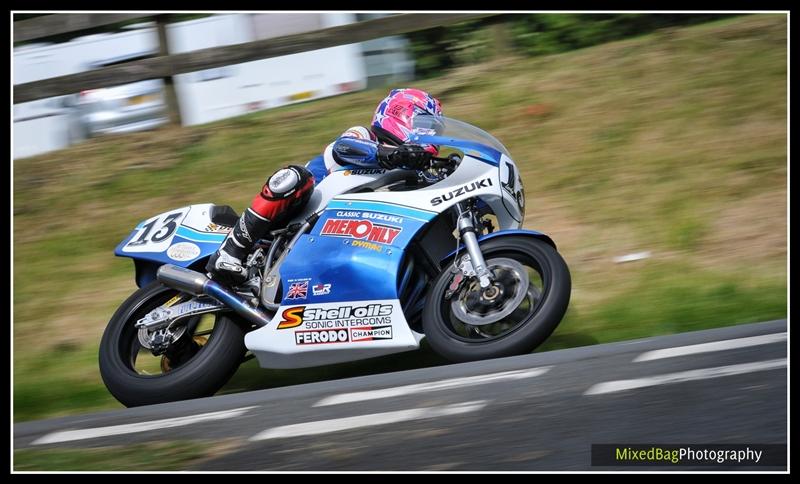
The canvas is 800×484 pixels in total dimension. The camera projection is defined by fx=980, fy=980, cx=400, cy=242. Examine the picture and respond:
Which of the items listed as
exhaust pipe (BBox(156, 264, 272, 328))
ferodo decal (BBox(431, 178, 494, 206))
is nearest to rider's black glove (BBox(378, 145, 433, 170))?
ferodo decal (BBox(431, 178, 494, 206))

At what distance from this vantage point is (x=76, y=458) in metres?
4.82

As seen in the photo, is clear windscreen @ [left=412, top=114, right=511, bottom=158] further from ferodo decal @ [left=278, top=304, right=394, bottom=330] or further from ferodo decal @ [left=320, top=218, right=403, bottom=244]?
ferodo decal @ [left=278, top=304, right=394, bottom=330]

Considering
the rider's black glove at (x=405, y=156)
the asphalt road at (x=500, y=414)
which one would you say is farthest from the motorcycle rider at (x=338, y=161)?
the asphalt road at (x=500, y=414)

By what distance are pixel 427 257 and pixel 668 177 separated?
336 cm

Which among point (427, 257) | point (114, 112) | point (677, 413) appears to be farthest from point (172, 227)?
point (114, 112)

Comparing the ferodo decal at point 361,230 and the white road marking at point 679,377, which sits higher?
the ferodo decal at point 361,230

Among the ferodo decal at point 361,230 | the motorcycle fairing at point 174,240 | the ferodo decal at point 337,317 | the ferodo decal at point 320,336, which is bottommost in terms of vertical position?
the ferodo decal at point 320,336

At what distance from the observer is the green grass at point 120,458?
15.0 feet

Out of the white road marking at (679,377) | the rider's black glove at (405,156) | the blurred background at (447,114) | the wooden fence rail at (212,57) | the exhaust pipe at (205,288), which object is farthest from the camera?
the wooden fence rail at (212,57)

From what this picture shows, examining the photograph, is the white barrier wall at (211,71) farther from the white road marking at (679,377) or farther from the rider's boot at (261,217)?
the white road marking at (679,377)

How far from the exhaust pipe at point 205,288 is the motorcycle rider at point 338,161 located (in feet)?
0.33

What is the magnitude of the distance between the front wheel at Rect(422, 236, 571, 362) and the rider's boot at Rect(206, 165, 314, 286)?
99 cm

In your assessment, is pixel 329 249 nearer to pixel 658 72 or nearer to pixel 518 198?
pixel 518 198

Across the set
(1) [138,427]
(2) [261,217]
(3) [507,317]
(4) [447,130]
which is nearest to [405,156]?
(4) [447,130]
